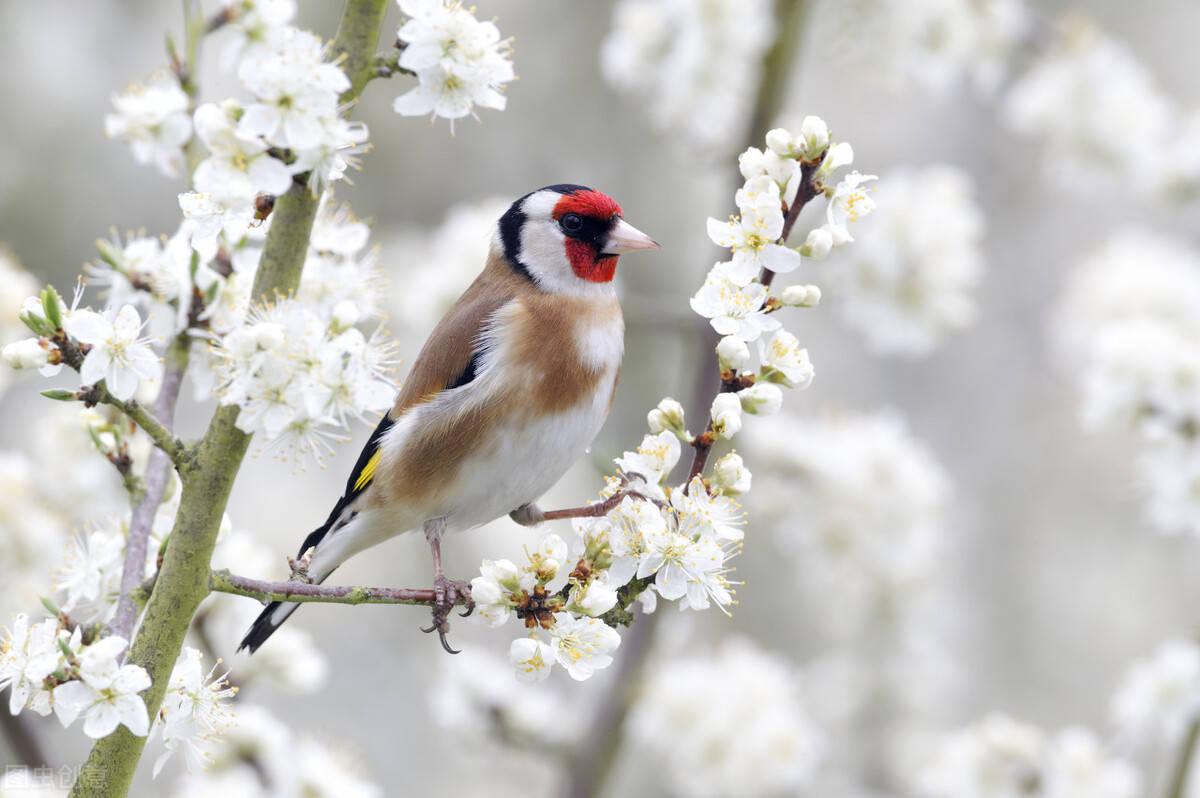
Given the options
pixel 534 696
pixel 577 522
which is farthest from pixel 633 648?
pixel 577 522

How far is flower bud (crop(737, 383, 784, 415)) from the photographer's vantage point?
1653mm

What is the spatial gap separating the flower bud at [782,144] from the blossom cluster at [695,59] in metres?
2.22

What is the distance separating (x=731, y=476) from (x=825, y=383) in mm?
7060

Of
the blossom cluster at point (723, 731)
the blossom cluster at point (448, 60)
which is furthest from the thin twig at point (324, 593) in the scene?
the blossom cluster at point (723, 731)

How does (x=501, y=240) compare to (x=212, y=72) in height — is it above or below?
below

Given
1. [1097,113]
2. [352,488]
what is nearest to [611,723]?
[352,488]

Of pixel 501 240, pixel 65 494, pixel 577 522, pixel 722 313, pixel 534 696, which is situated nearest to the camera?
pixel 722 313

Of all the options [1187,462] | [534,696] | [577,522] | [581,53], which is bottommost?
[534,696]

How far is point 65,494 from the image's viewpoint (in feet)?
9.97

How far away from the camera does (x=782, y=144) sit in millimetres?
1653

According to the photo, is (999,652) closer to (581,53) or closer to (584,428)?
(581,53)

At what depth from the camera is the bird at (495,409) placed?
2.32 metres

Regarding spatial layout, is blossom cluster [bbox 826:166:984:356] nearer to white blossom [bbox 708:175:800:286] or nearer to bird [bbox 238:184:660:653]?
bird [bbox 238:184:660:653]

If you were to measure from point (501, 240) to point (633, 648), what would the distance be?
1545mm
